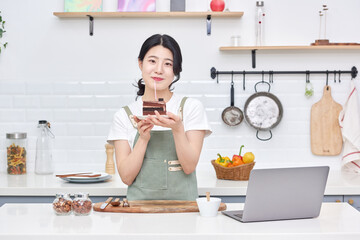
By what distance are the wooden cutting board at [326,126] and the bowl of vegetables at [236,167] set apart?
25.4 inches

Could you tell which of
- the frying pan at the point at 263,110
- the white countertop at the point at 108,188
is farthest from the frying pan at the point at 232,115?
the white countertop at the point at 108,188

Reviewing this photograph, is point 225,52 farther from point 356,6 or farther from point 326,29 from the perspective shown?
point 356,6

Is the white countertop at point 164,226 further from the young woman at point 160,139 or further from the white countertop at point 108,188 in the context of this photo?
the white countertop at point 108,188

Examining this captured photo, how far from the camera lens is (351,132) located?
3.74 m

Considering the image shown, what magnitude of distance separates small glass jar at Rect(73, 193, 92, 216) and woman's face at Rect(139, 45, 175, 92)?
57 cm

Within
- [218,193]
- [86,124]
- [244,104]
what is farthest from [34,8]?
[218,193]

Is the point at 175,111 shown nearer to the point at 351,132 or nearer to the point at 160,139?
the point at 160,139

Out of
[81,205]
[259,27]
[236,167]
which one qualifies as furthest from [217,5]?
[81,205]

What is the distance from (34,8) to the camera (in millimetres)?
3855

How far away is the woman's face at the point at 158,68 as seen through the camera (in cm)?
235

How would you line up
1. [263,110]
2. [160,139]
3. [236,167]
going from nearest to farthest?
[160,139] → [236,167] → [263,110]

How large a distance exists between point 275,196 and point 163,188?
645 mm

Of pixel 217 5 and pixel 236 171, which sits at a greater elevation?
pixel 217 5

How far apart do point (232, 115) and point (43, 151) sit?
1.32m
